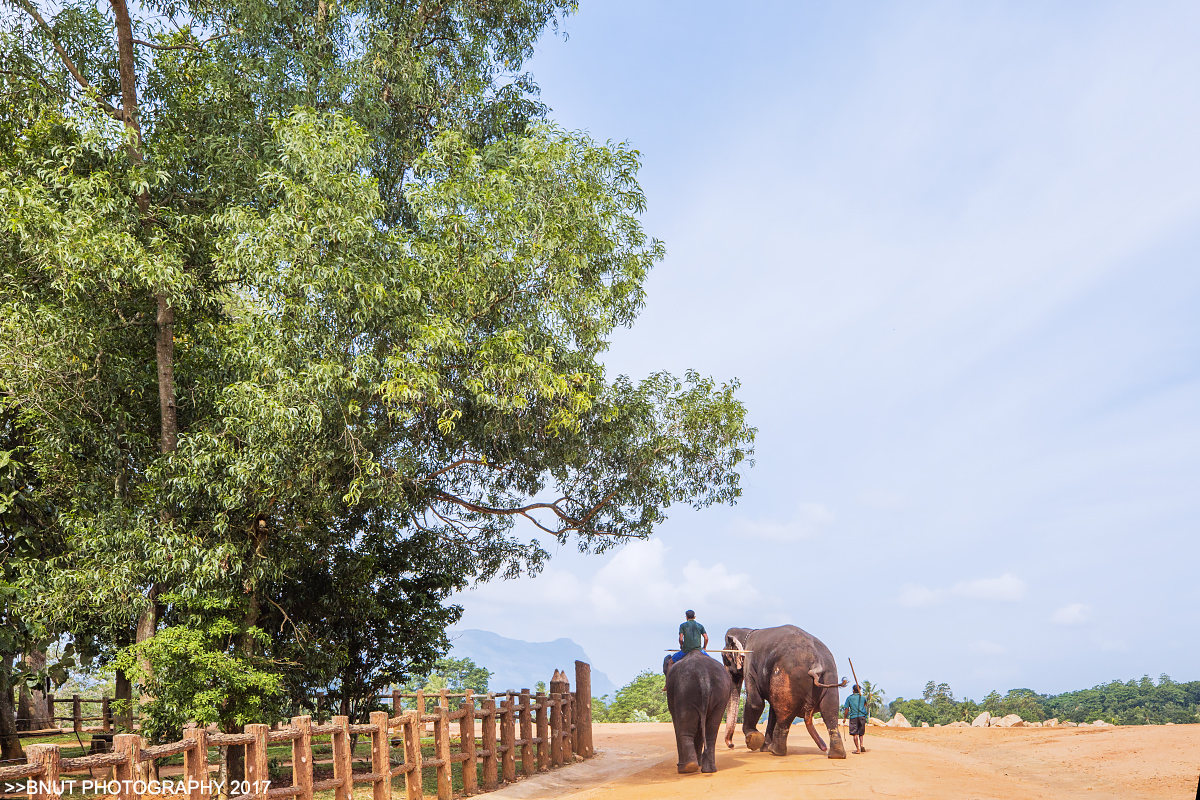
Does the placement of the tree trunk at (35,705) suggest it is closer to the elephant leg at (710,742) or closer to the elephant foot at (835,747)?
the elephant leg at (710,742)

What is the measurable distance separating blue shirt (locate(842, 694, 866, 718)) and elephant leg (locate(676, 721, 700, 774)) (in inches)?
125

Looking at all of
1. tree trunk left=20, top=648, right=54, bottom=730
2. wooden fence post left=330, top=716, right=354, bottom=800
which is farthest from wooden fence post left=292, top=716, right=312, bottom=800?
tree trunk left=20, top=648, right=54, bottom=730

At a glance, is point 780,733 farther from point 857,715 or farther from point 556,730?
point 556,730

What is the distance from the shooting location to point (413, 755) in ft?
35.6

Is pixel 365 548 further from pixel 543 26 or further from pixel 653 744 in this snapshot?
pixel 543 26

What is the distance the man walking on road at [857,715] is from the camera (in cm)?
1414

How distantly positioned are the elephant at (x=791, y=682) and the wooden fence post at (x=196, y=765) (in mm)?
8165

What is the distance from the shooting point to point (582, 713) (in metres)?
16.0

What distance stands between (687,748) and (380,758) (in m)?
4.51

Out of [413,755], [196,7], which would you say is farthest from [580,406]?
[196,7]

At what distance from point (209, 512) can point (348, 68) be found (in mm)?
7830

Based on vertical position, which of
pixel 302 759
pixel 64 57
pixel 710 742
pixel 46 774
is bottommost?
pixel 710 742

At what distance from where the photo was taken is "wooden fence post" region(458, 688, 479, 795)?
1210cm

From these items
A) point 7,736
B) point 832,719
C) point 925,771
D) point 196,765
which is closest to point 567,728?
point 832,719
